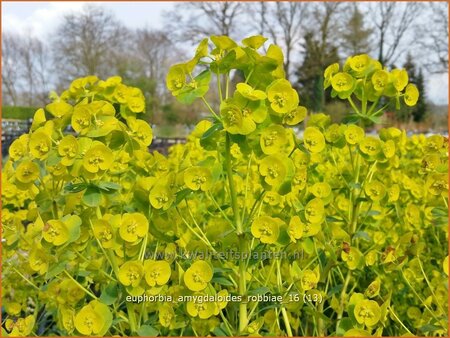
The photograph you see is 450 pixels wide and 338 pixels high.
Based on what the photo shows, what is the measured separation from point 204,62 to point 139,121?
272 mm

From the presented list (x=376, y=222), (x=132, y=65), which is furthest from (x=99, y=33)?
(x=376, y=222)

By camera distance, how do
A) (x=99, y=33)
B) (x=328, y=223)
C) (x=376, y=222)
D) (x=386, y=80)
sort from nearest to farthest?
(x=386, y=80) < (x=328, y=223) < (x=376, y=222) < (x=99, y=33)

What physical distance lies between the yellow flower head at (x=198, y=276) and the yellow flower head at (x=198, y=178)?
0.56ft

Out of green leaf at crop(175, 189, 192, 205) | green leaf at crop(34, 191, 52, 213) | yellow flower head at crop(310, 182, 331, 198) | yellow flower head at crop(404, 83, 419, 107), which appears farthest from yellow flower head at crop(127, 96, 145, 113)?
yellow flower head at crop(404, 83, 419, 107)

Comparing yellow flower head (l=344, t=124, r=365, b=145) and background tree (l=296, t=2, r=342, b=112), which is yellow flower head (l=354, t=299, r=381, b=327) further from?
background tree (l=296, t=2, r=342, b=112)

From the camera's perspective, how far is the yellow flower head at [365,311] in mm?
1115

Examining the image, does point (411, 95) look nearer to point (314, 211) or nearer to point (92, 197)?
point (314, 211)

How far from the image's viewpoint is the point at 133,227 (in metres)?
1.10

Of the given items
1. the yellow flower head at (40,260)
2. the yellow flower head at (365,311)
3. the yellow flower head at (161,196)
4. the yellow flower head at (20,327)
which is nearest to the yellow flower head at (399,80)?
the yellow flower head at (365,311)

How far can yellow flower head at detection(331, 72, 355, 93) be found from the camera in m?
1.36

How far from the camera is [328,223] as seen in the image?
154cm

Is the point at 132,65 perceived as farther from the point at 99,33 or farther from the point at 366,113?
the point at 366,113

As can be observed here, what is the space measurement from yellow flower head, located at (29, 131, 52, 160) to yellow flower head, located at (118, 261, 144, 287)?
0.31 metres

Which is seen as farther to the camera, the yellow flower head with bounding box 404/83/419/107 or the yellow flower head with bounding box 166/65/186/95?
the yellow flower head with bounding box 404/83/419/107
